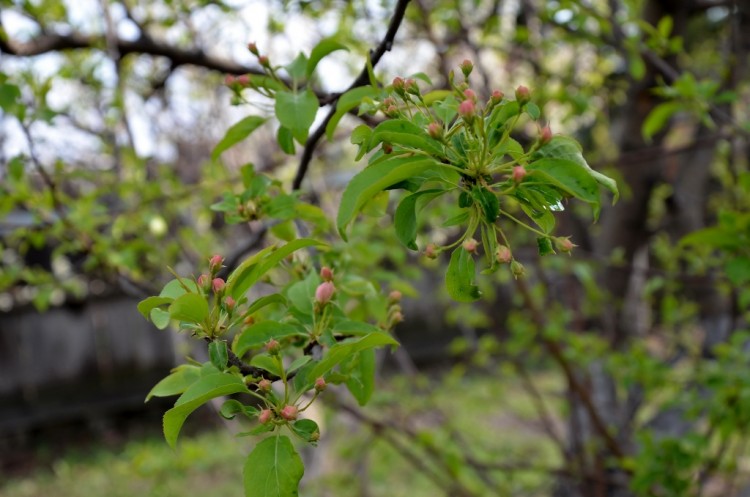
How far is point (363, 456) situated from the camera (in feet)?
12.5

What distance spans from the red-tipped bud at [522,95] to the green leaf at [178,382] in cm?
57

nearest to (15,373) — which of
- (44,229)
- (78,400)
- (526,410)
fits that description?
(78,400)

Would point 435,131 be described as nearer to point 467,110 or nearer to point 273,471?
point 467,110

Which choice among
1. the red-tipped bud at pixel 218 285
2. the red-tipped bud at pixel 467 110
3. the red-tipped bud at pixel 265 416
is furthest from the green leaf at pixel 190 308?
the red-tipped bud at pixel 467 110

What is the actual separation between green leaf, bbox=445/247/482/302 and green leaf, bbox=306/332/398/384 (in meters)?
0.11

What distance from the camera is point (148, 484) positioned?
20.6 feet

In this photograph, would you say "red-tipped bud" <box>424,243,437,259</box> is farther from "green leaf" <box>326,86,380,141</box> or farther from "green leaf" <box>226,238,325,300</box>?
"green leaf" <box>326,86,380,141</box>

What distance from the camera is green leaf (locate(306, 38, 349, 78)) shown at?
3.66 feet

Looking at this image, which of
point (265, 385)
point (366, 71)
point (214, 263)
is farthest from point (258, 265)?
point (366, 71)

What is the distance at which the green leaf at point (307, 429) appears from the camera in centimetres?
87

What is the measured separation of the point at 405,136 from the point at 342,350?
0.87ft

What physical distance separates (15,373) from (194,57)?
6.25m

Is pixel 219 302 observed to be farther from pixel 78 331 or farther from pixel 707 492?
pixel 78 331

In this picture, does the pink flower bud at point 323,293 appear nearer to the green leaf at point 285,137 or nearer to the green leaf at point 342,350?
the green leaf at point 342,350
